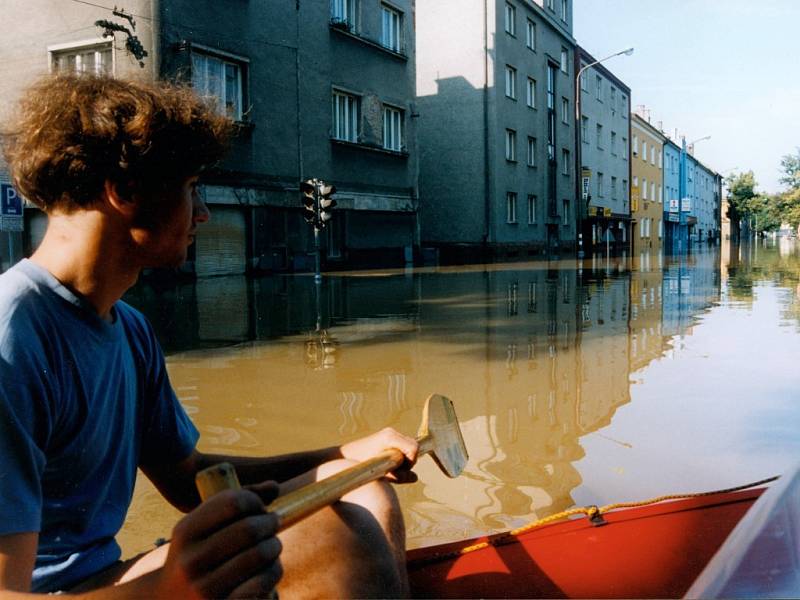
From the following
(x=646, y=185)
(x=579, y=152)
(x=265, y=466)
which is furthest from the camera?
(x=646, y=185)

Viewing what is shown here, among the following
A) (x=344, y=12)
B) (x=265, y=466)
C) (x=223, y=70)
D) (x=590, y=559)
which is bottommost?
(x=590, y=559)

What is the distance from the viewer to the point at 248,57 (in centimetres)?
1681

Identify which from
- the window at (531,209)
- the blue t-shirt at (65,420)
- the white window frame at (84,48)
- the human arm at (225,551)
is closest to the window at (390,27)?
the white window frame at (84,48)

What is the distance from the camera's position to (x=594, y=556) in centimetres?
189

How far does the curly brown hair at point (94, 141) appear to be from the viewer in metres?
1.46

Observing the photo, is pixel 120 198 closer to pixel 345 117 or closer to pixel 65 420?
pixel 65 420

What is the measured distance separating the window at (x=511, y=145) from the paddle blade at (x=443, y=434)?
27807 millimetres

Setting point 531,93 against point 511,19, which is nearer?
point 511,19

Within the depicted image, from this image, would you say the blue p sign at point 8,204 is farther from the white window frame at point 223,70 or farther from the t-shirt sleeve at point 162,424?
the t-shirt sleeve at point 162,424

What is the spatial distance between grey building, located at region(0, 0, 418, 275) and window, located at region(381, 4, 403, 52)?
0.04m

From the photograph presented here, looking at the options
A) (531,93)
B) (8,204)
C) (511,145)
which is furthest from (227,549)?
(531,93)

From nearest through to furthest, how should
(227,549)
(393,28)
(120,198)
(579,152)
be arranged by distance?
1. (227,549)
2. (120,198)
3. (393,28)
4. (579,152)

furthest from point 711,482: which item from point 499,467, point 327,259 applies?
point 327,259

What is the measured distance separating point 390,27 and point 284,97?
566 cm
